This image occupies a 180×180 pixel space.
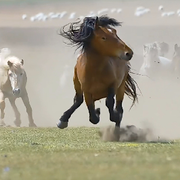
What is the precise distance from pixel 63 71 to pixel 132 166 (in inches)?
684

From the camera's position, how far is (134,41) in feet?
82.0

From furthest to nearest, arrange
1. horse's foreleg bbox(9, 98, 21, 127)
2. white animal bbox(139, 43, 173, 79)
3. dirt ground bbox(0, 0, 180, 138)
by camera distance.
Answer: white animal bbox(139, 43, 173, 79) < dirt ground bbox(0, 0, 180, 138) < horse's foreleg bbox(9, 98, 21, 127)

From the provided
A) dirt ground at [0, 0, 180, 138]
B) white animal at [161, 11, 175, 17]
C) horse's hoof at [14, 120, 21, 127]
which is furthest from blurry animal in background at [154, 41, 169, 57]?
horse's hoof at [14, 120, 21, 127]

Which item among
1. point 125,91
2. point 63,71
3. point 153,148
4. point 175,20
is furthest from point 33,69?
point 153,148

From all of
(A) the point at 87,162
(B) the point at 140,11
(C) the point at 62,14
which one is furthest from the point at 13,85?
(A) the point at 87,162

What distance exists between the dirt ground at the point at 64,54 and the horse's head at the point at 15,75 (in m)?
1.06

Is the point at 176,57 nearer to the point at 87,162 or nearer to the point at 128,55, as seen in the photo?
the point at 128,55

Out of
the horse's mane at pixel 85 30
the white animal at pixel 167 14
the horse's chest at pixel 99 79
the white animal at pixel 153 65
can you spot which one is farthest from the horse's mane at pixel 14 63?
the horse's chest at pixel 99 79

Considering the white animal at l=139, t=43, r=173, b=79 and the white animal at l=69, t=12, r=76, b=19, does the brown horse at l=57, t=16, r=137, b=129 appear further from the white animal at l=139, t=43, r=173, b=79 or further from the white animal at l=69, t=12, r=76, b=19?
the white animal at l=69, t=12, r=76, b=19

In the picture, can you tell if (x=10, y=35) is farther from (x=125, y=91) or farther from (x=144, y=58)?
(x=125, y=91)

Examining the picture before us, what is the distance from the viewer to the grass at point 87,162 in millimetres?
6546

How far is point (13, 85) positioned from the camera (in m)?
21.2

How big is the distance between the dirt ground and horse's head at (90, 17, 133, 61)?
24.3 feet

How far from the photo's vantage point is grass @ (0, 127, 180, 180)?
6.55 meters
